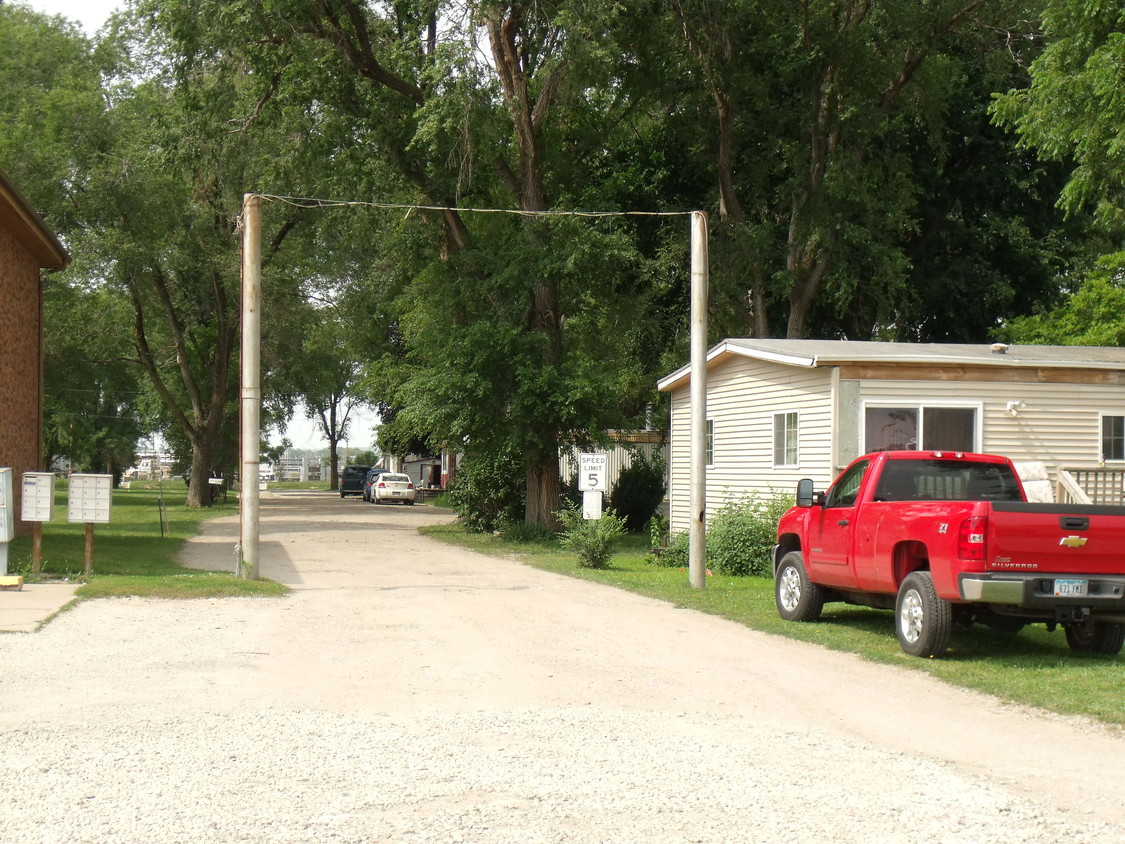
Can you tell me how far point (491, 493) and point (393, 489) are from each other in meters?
26.4

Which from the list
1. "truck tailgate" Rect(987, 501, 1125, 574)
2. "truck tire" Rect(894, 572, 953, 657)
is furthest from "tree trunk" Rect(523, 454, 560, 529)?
"truck tailgate" Rect(987, 501, 1125, 574)

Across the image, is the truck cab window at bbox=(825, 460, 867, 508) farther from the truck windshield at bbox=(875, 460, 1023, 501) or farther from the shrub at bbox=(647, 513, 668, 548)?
the shrub at bbox=(647, 513, 668, 548)

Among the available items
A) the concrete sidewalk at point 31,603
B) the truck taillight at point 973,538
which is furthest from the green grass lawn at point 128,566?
the truck taillight at point 973,538

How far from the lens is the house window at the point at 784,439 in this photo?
67.2 feet

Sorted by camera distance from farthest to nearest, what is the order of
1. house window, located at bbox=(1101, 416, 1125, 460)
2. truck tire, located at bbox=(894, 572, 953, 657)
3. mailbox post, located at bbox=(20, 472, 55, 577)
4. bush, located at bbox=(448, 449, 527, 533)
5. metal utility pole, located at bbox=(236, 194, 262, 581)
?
bush, located at bbox=(448, 449, 527, 533) → house window, located at bbox=(1101, 416, 1125, 460) → metal utility pole, located at bbox=(236, 194, 262, 581) → mailbox post, located at bbox=(20, 472, 55, 577) → truck tire, located at bbox=(894, 572, 953, 657)

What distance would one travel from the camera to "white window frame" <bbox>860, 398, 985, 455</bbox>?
19062mm

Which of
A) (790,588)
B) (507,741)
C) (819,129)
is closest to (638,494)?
(819,129)

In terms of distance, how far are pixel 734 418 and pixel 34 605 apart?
12.6 m

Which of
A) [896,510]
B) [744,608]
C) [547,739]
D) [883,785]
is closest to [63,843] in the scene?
[547,739]

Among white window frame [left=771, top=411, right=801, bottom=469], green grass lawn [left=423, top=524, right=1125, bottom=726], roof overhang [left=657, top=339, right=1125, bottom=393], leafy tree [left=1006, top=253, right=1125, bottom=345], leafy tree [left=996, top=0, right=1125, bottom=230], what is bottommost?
green grass lawn [left=423, top=524, right=1125, bottom=726]

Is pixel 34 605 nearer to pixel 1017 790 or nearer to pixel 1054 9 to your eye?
pixel 1017 790

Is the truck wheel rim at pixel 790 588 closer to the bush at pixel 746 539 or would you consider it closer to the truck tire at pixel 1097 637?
the truck tire at pixel 1097 637

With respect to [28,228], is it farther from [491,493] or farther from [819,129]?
[819,129]

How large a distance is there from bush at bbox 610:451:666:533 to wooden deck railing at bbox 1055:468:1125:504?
14.7m
